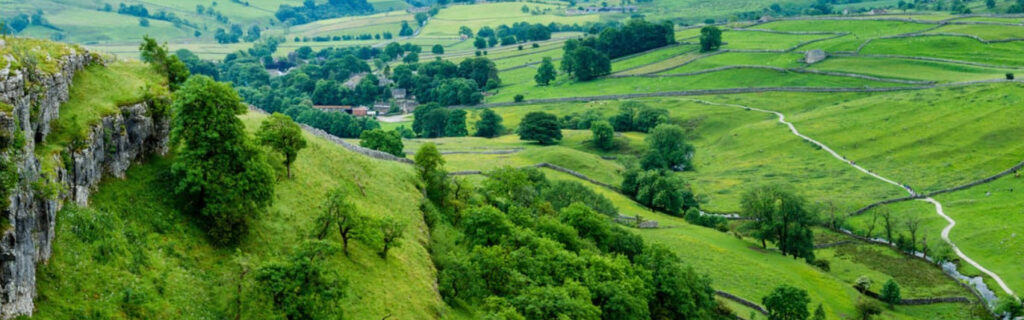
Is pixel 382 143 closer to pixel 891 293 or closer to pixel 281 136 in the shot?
pixel 281 136

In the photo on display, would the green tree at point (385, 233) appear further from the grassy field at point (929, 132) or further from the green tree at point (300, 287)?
the grassy field at point (929, 132)

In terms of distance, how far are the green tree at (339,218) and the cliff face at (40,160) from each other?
11.9 meters

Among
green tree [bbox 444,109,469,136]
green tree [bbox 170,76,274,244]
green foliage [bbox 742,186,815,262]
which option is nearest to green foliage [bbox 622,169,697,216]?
green foliage [bbox 742,186,815,262]

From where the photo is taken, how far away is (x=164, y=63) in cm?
5800

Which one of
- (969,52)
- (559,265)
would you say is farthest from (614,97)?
(559,265)

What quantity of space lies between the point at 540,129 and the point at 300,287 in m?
110

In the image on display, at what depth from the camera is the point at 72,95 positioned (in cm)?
4722

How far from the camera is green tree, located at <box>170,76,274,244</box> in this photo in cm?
4778

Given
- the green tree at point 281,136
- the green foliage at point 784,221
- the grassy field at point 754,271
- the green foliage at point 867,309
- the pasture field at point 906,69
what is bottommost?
the green foliage at point 867,309

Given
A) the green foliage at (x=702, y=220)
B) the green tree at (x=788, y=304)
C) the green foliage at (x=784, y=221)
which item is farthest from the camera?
the green foliage at (x=702, y=220)

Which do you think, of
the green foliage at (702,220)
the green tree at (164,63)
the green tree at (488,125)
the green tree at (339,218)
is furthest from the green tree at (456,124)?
the green tree at (339,218)

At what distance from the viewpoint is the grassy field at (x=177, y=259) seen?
37906 mm

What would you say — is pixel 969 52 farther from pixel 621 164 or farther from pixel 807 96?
pixel 621 164

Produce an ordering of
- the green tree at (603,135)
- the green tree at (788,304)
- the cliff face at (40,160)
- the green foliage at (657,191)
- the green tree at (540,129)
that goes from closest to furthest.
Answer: the cliff face at (40,160), the green tree at (788,304), the green foliage at (657,191), the green tree at (540,129), the green tree at (603,135)
